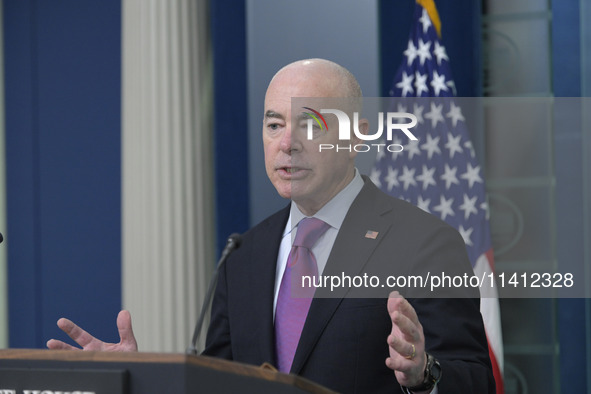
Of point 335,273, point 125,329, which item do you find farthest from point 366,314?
point 125,329

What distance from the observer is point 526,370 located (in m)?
3.64

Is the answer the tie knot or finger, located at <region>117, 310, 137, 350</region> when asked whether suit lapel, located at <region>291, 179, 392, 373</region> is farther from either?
finger, located at <region>117, 310, 137, 350</region>

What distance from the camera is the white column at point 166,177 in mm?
4238

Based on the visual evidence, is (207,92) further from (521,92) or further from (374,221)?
(374,221)

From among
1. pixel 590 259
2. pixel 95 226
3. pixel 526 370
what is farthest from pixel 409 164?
pixel 95 226

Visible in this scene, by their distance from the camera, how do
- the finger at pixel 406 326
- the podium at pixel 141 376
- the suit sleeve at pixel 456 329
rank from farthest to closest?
1. the suit sleeve at pixel 456 329
2. the finger at pixel 406 326
3. the podium at pixel 141 376

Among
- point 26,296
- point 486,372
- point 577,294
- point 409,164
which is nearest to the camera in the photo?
point 486,372

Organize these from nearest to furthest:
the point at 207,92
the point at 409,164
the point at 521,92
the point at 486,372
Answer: the point at 486,372, the point at 409,164, the point at 521,92, the point at 207,92

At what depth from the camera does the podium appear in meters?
1.39

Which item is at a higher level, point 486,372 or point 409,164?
point 409,164

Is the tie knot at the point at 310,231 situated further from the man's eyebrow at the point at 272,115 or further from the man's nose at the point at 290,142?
the man's eyebrow at the point at 272,115

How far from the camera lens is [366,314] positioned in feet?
6.89

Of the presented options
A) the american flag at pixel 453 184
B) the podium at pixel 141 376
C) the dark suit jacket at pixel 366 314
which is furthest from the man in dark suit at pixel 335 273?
the american flag at pixel 453 184

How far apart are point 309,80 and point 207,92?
2.31m
